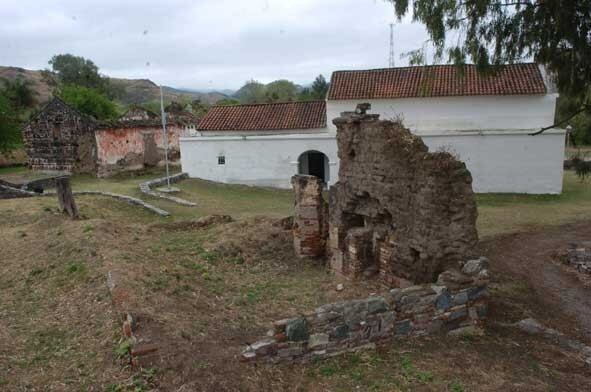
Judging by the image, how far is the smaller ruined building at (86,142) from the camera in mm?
25500

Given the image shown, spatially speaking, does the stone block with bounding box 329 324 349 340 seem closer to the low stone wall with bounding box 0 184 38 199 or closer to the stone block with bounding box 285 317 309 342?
the stone block with bounding box 285 317 309 342

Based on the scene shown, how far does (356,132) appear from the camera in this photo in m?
9.18

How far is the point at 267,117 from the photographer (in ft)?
81.5

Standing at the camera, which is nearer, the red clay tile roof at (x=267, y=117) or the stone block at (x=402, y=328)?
the stone block at (x=402, y=328)

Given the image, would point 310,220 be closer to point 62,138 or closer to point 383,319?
point 383,319

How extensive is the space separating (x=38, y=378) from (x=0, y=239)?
7583 millimetres

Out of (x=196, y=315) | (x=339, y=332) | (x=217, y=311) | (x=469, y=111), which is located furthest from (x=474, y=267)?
(x=469, y=111)

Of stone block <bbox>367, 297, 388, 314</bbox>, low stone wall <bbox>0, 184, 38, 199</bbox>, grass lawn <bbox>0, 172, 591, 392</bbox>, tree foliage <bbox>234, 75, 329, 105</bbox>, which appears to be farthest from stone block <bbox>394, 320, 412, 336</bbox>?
tree foliage <bbox>234, 75, 329, 105</bbox>

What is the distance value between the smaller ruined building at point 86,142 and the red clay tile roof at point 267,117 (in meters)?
3.86

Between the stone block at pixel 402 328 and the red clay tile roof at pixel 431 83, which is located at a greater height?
the red clay tile roof at pixel 431 83

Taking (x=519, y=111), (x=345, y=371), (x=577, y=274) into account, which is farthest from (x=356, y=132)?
(x=519, y=111)

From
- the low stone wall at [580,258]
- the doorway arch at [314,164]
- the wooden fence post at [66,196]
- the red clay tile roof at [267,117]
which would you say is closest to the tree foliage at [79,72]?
the red clay tile roof at [267,117]

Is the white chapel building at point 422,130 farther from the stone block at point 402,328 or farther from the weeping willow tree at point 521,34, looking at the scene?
the stone block at point 402,328

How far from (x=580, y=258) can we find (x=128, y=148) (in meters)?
22.6
